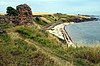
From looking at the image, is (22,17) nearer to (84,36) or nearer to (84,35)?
(84,36)

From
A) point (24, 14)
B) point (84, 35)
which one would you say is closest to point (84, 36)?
point (84, 35)

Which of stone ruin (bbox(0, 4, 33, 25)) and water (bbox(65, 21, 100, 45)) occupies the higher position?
stone ruin (bbox(0, 4, 33, 25))

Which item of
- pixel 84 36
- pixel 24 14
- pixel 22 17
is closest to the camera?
pixel 22 17

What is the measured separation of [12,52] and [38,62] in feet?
7.31

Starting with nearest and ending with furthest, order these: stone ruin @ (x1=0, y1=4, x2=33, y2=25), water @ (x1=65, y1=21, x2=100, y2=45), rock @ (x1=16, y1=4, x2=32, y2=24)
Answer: stone ruin @ (x1=0, y1=4, x2=33, y2=25) < rock @ (x1=16, y1=4, x2=32, y2=24) < water @ (x1=65, y1=21, x2=100, y2=45)

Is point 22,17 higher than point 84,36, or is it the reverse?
point 22,17

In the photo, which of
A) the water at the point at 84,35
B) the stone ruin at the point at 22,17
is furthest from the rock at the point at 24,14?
the water at the point at 84,35

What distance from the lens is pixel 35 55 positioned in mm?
13086

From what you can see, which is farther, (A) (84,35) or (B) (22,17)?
(A) (84,35)

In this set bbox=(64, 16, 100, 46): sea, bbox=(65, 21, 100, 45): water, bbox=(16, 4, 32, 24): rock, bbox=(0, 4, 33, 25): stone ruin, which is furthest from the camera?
bbox=(65, 21, 100, 45): water

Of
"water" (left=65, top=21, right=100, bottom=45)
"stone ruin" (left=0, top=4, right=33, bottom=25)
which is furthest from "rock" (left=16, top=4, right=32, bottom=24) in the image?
"water" (left=65, top=21, right=100, bottom=45)

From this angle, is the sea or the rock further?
the sea

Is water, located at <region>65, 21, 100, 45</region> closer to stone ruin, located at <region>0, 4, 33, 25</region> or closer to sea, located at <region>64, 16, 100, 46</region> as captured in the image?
sea, located at <region>64, 16, 100, 46</region>

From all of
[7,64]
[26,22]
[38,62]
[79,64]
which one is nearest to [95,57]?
[79,64]
